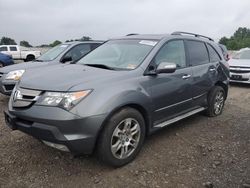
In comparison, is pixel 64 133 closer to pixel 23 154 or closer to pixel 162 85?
pixel 23 154

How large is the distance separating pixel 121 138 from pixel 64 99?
90 centimetres

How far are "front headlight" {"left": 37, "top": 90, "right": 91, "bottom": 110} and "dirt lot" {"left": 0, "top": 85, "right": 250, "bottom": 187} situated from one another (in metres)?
0.91

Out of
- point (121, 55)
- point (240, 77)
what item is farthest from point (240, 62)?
point (121, 55)

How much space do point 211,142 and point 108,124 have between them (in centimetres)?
204

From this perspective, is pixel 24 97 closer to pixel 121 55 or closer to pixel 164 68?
pixel 121 55

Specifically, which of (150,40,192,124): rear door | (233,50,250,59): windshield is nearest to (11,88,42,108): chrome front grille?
(150,40,192,124): rear door

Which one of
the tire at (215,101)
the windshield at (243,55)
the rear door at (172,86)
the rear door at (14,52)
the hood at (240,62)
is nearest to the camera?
the rear door at (172,86)

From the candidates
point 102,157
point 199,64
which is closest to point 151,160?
point 102,157

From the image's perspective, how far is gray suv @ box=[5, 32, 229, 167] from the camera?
3.29 m

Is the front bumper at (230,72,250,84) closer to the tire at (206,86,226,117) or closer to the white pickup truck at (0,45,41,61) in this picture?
the tire at (206,86,226,117)

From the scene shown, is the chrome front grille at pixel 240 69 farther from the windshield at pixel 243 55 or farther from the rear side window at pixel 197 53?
the rear side window at pixel 197 53

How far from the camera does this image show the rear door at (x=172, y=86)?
4.21 m

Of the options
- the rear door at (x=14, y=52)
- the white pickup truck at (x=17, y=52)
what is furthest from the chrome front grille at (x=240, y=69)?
the rear door at (x=14, y=52)

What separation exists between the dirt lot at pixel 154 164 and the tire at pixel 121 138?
157 millimetres
